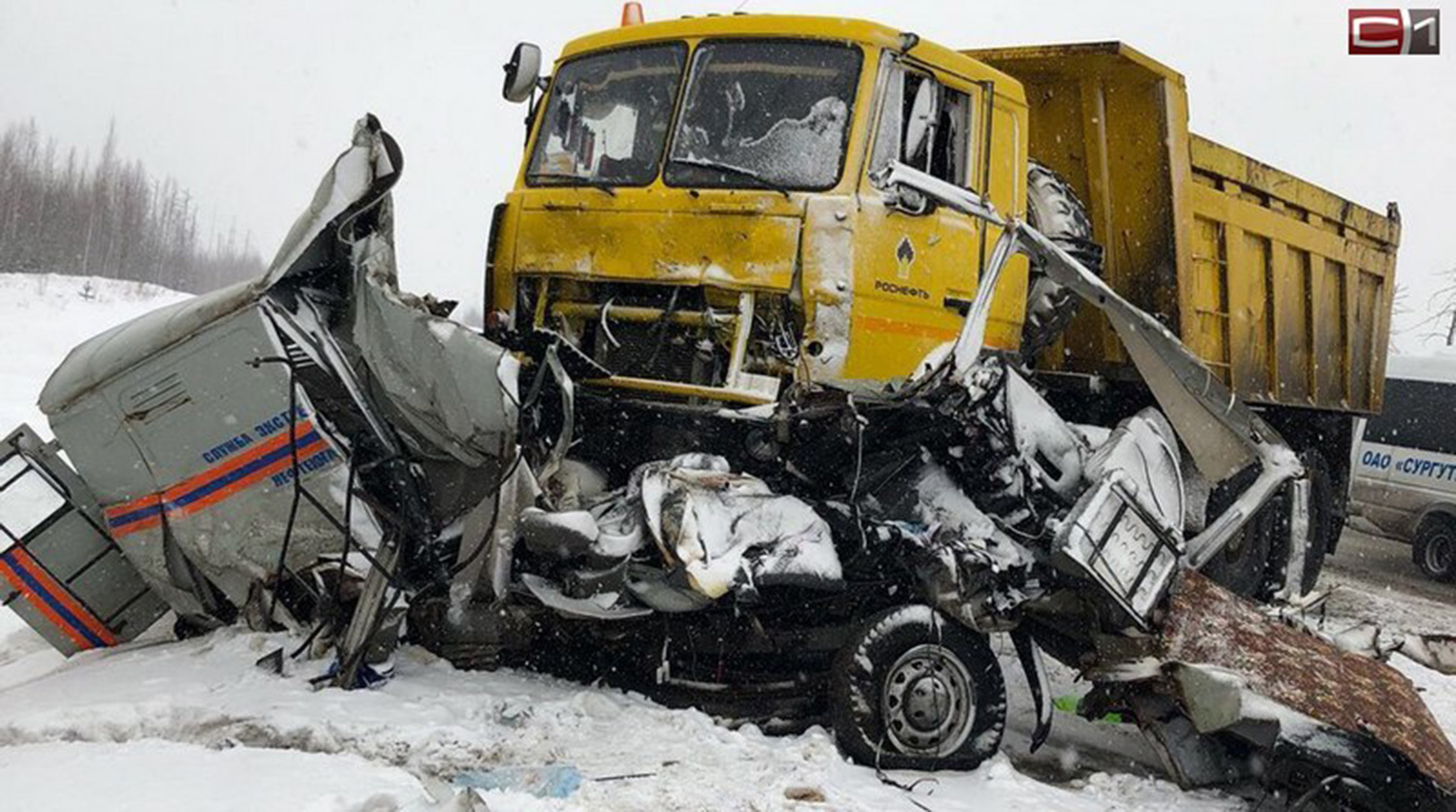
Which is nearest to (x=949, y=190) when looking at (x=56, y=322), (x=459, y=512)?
(x=459, y=512)

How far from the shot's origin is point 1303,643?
4.91 m

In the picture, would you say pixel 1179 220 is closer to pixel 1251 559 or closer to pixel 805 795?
pixel 1251 559

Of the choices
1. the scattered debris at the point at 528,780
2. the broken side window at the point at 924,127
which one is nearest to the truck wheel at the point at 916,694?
the scattered debris at the point at 528,780

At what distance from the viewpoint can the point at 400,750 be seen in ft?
12.6

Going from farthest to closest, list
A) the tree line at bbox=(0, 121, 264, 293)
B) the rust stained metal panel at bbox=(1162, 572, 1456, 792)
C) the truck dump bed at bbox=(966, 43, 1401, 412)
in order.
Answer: the tree line at bbox=(0, 121, 264, 293), the truck dump bed at bbox=(966, 43, 1401, 412), the rust stained metal panel at bbox=(1162, 572, 1456, 792)

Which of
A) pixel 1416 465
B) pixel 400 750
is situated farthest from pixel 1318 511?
pixel 400 750

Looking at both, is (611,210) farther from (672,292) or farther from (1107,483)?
(1107,483)

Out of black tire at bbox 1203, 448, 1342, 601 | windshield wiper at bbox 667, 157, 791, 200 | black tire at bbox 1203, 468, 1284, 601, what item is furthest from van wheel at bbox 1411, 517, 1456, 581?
windshield wiper at bbox 667, 157, 791, 200

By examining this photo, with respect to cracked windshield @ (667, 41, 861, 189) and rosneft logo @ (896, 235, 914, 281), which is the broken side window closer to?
cracked windshield @ (667, 41, 861, 189)

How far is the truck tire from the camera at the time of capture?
611 cm

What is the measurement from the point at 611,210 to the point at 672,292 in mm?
535

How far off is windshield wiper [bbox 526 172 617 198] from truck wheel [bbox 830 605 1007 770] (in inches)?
93.0

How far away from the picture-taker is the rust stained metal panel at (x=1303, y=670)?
426 centimetres

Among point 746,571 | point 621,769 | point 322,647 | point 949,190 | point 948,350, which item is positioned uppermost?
point 949,190
